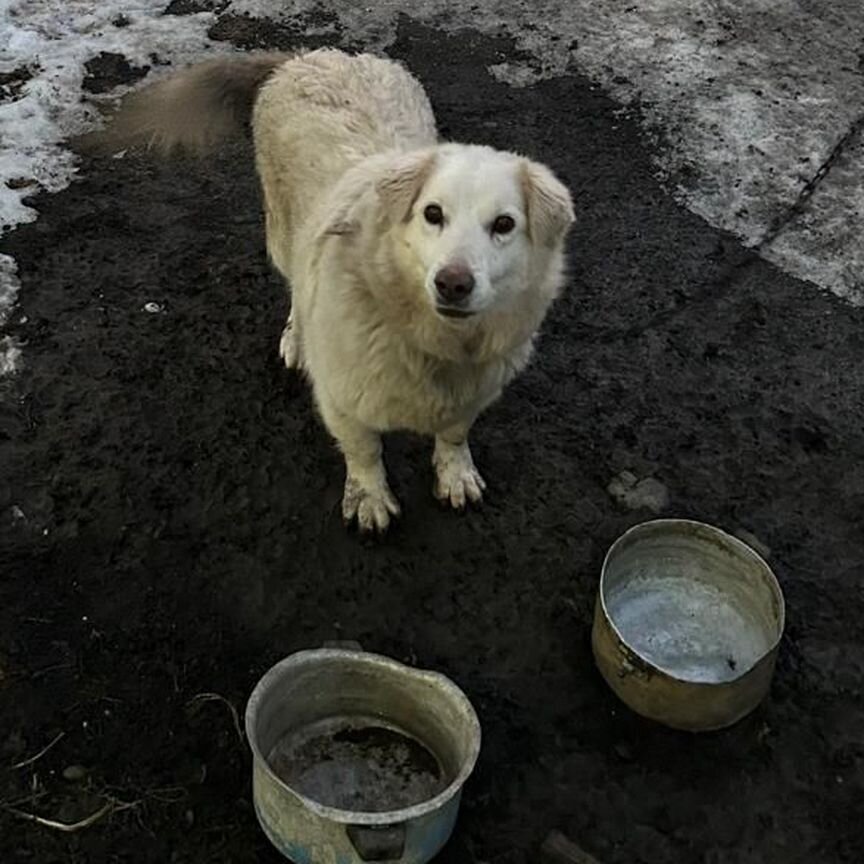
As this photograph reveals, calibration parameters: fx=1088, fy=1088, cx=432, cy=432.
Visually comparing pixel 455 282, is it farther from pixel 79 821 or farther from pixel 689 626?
pixel 79 821

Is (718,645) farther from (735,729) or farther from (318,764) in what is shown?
(318,764)

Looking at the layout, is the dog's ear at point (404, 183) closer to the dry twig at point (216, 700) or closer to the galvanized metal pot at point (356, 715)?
the galvanized metal pot at point (356, 715)

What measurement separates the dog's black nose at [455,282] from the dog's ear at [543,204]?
13.0 inches

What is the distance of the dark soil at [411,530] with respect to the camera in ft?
8.86

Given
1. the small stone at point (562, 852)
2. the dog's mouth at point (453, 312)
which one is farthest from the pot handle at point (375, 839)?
the dog's mouth at point (453, 312)

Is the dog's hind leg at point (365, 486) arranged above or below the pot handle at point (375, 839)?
below

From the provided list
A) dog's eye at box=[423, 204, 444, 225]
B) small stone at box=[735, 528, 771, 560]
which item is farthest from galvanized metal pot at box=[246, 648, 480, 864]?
small stone at box=[735, 528, 771, 560]

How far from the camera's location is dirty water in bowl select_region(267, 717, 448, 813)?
265 centimetres

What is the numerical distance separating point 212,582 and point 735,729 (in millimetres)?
1501

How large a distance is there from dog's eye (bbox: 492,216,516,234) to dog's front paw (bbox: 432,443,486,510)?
2.88 ft

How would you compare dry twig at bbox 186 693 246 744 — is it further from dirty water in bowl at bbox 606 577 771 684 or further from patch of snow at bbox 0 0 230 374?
patch of snow at bbox 0 0 230 374

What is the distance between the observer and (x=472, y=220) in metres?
2.64

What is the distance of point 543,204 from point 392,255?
0.40 m

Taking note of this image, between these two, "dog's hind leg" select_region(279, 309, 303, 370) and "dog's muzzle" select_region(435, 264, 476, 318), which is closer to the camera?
"dog's muzzle" select_region(435, 264, 476, 318)
